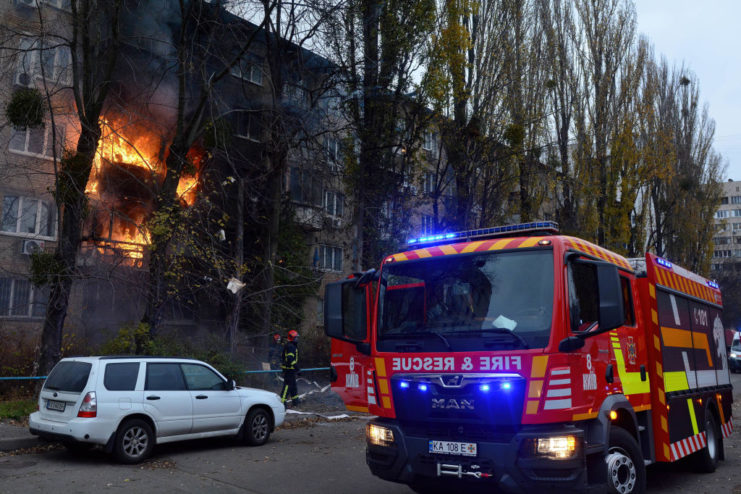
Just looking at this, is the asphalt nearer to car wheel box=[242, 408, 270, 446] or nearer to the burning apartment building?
car wheel box=[242, 408, 270, 446]

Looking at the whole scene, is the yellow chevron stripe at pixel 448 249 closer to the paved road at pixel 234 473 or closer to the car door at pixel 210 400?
the paved road at pixel 234 473

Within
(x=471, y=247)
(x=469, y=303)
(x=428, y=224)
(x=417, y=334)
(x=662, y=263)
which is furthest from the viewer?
(x=428, y=224)

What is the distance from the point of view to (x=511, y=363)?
5.04 metres

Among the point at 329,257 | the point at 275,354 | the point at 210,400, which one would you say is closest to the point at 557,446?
the point at 210,400

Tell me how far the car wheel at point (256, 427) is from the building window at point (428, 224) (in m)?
11.1

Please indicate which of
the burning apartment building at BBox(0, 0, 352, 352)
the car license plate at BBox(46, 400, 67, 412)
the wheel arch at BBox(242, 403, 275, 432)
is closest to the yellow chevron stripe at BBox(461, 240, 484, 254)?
the wheel arch at BBox(242, 403, 275, 432)

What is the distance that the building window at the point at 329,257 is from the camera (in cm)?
2936

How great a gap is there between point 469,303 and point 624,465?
2.11 metres

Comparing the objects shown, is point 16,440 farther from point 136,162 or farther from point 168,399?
point 136,162

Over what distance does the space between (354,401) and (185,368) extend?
2.83 metres

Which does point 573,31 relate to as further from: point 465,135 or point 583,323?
point 583,323

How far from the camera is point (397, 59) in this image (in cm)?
1809

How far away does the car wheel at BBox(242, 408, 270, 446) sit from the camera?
409 inches

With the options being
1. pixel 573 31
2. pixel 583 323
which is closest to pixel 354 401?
pixel 583 323
